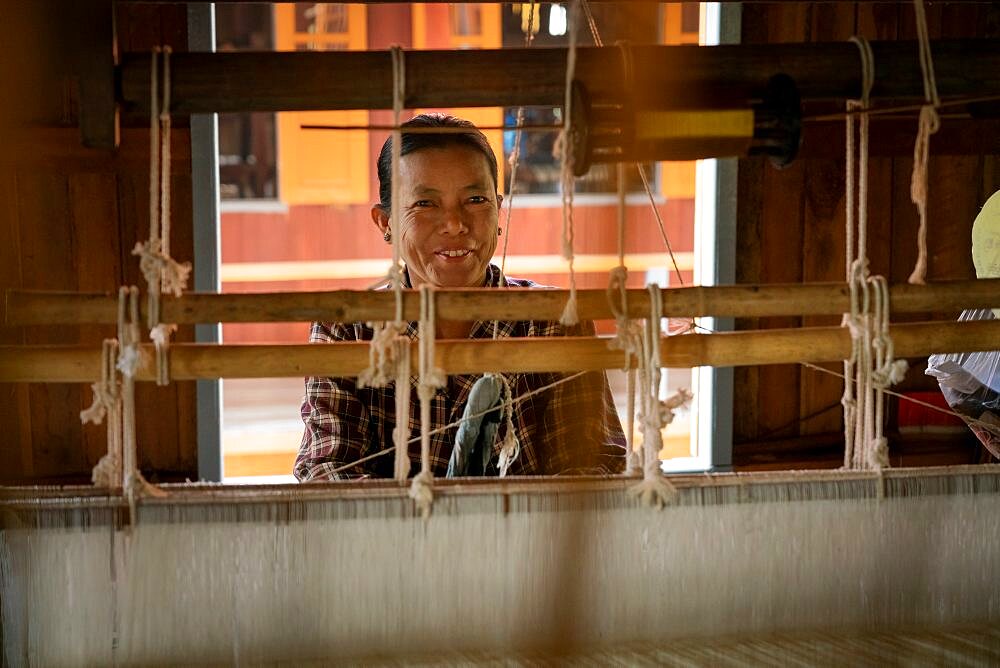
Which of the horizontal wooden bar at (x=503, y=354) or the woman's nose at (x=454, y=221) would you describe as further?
the woman's nose at (x=454, y=221)

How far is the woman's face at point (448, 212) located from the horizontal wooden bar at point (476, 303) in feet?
2.56

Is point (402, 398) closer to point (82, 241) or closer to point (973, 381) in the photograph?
point (973, 381)

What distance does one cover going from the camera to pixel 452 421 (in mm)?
1979

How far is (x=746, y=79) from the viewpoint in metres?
1.18

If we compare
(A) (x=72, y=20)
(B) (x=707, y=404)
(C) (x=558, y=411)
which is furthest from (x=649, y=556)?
(B) (x=707, y=404)

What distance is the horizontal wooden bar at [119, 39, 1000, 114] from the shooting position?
1.14 m

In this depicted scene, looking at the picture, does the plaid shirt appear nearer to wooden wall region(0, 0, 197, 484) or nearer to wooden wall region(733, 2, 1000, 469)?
wooden wall region(0, 0, 197, 484)

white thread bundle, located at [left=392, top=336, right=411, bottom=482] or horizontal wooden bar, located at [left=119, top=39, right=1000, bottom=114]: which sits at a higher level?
horizontal wooden bar, located at [left=119, top=39, right=1000, bottom=114]

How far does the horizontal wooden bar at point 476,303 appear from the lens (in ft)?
3.78

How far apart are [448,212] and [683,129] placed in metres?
0.95

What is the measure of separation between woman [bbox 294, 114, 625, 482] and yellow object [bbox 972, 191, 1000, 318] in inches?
34.0

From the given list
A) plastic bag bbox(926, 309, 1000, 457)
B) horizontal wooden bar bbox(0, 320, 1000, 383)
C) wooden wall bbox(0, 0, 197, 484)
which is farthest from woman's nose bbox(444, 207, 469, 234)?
wooden wall bbox(0, 0, 197, 484)

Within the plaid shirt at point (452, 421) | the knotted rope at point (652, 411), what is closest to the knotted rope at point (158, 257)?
the knotted rope at point (652, 411)

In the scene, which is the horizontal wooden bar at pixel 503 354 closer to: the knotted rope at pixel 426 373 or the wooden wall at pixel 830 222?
the knotted rope at pixel 426 373
